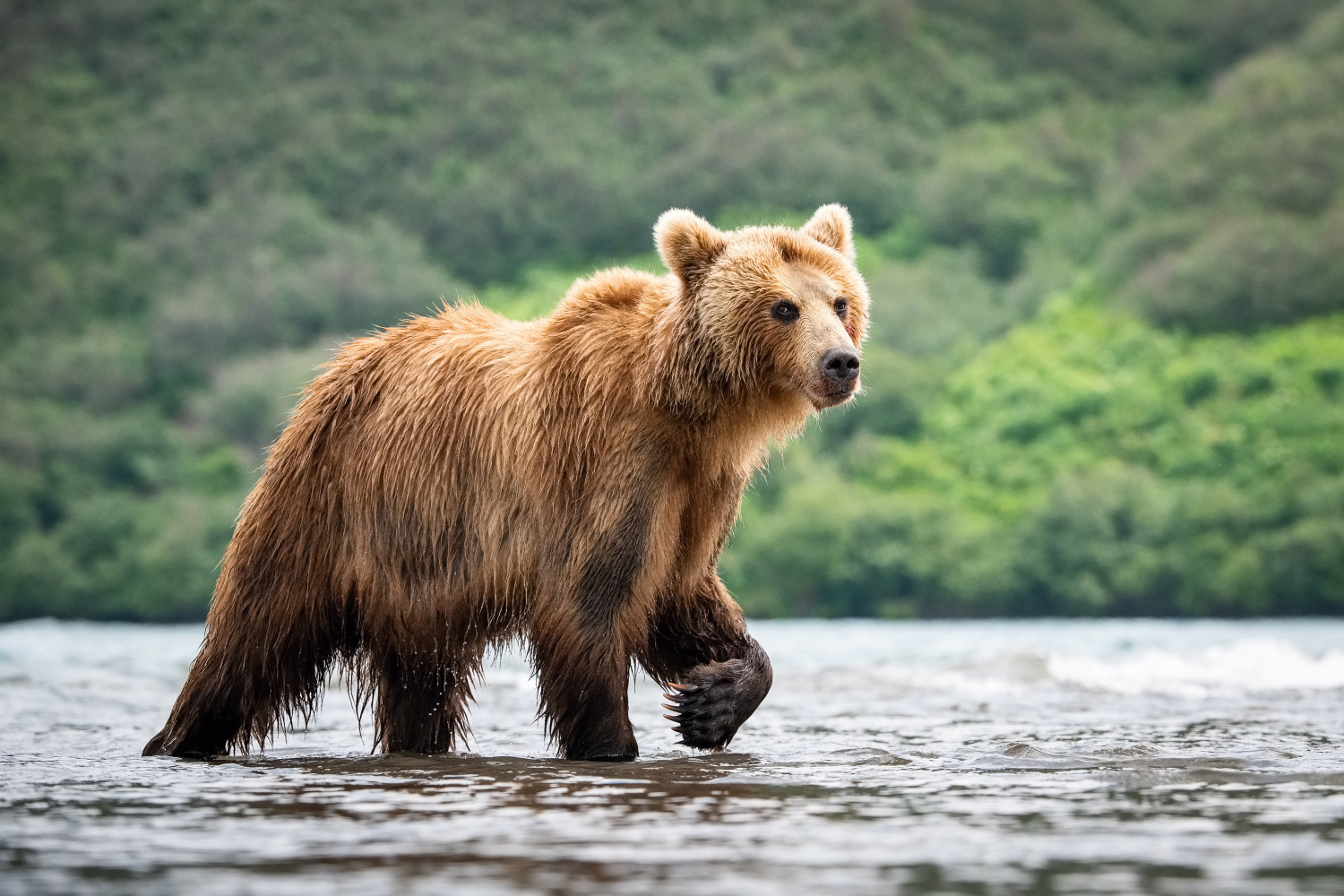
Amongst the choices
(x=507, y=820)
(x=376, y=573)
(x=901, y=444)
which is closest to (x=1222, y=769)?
(x=507, y=820)

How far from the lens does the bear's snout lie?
19.3ft

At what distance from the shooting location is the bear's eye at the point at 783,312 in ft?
19.9

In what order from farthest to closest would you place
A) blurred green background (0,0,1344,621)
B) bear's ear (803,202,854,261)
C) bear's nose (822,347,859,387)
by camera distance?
blurred green background (0,0,1344,621), bear's ear (803,202,854,261), bear's nose (822,347,859,387)

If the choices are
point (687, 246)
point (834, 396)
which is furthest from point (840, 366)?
point (687, 246)

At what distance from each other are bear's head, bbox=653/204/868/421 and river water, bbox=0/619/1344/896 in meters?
1.30

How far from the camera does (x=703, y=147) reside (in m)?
62.4

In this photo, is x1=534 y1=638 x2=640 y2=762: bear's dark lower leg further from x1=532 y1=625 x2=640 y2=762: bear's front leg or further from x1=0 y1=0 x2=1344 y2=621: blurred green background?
x1=0 y1=0 x2=1344 y2=621: blurred green background

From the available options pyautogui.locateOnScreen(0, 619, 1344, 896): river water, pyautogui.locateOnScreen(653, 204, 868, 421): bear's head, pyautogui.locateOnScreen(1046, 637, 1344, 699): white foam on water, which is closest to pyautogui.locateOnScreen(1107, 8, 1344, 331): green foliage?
pyautogui.locateOnScreen(1046, 637, 1344, 699): white foam on water

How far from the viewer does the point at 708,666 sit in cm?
650

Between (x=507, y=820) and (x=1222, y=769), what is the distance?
8.30ft

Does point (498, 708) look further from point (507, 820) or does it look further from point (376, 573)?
point (507, 820)

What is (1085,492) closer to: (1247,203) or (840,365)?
(1247,203)

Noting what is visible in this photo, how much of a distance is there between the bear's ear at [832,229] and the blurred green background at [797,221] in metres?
36.3

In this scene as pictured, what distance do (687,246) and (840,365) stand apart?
2.37 feet
